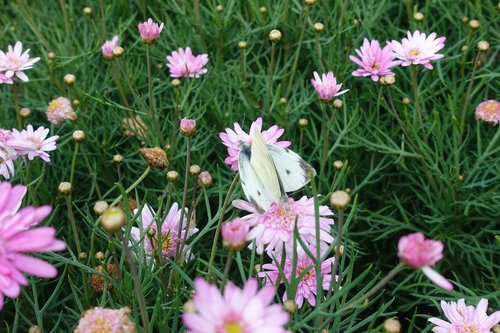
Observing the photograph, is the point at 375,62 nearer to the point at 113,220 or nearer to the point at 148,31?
the point at 148,31

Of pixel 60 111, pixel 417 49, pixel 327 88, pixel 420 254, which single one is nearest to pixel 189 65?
pixel 60 111

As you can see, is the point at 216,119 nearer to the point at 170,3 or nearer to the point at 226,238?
the point at 170,3

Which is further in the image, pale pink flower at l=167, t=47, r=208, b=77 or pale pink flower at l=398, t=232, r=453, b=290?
pale pink flower at l=167, t=47, r=208, b=77

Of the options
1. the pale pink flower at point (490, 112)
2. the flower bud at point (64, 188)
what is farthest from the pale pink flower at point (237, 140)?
the pale pink flower at point (490, 112)

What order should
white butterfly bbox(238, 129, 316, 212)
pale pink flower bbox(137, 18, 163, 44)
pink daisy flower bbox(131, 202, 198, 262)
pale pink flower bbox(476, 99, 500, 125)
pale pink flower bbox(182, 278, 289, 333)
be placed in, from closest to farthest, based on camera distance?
pale pink flower bbox(182, 278, 289, 333) → white butterfly bbox(238, 129, 316, 212) → pink daisy flower bbox(131, 202, 198, 262) → pale pink flower bbox(137, 18, 163, 44) → pale pink flower bbox(476, 99, 500, 125)

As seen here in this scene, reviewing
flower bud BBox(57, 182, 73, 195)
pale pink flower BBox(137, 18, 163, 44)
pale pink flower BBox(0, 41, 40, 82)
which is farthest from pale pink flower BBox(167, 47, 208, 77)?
flower bud BBox(57, 182, 73, 195)

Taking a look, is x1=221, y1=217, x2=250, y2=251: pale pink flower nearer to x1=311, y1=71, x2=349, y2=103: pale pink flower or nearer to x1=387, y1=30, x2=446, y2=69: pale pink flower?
x1=311, y1=71, x2=349, y2=103: pale pink flower

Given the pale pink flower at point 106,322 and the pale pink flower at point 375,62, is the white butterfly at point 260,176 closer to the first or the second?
the pale pink flower at point 106,322

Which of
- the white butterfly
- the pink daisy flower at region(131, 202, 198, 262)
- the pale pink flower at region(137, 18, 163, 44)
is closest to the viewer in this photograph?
the white butterfly
